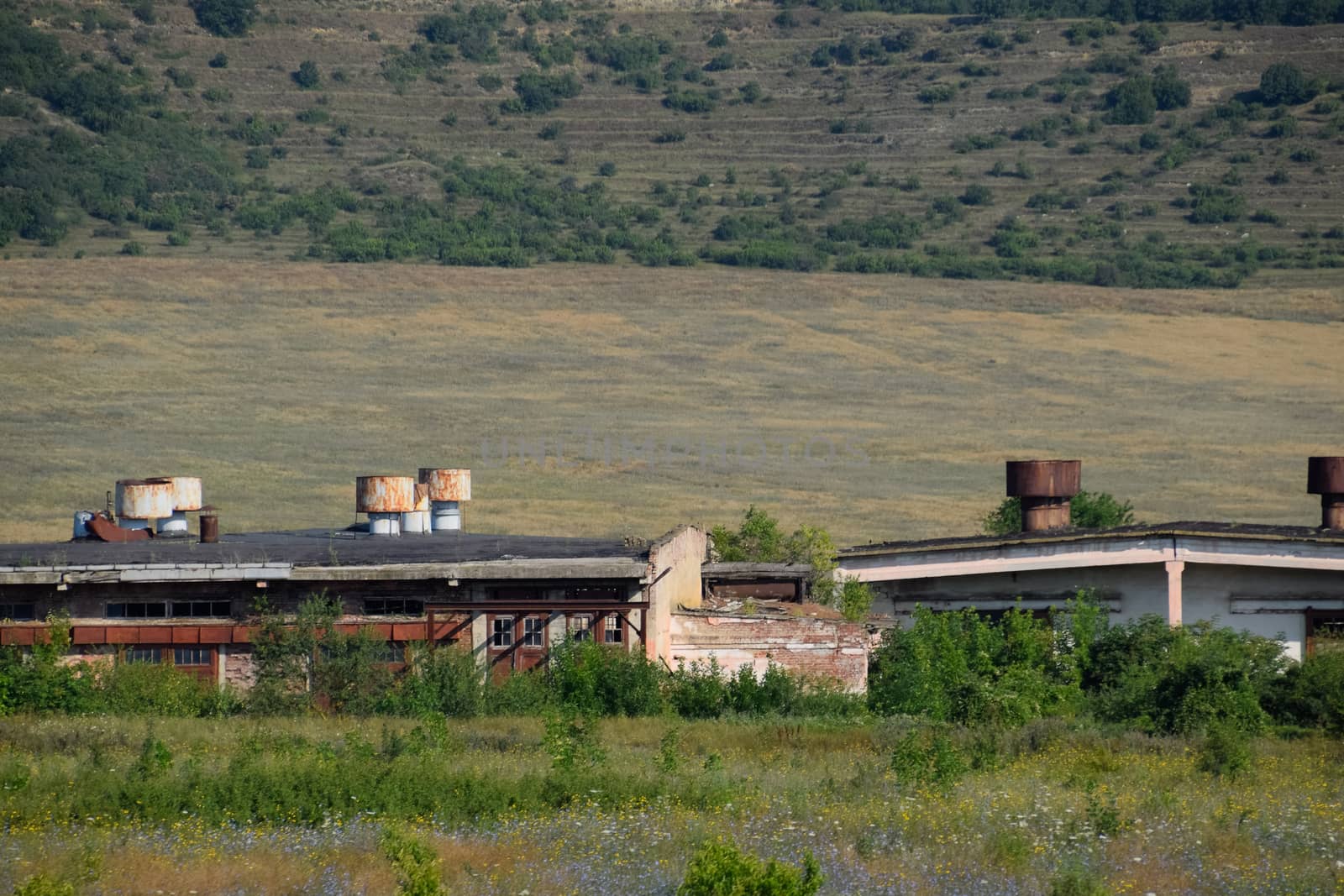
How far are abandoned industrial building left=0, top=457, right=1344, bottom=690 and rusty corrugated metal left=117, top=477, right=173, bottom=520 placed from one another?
0.03 metres

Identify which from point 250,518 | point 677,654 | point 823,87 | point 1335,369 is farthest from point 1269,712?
point 823,87

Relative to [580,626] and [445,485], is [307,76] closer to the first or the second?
[445,485]

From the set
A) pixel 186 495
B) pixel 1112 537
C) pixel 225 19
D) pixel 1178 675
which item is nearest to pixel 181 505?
pixel 186 495

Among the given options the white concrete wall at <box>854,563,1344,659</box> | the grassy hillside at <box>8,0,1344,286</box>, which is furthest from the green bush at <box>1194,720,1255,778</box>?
the grassy hillside at <box>8,0,1344,286</box>

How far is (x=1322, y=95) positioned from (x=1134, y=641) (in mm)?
134939

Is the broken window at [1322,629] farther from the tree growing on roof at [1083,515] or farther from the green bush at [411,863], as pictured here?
the green bush at [411,863]

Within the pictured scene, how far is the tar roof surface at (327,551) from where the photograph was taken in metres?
29.4

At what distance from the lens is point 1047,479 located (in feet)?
121

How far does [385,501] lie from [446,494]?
7.62ft

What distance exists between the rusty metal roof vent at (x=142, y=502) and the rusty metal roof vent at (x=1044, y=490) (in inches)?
609

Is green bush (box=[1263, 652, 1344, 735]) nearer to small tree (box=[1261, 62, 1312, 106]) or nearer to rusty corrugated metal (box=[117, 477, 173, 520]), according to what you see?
rusty corrugated metal (box=[117, 477, 173, 520])

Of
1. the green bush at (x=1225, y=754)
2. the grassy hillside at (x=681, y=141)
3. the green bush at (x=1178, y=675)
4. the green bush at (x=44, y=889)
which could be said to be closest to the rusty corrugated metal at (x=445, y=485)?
the green bush at (x=1178, y=675)

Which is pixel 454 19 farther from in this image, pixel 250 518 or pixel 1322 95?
pixel 250 518

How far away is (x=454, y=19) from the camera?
185 metres
